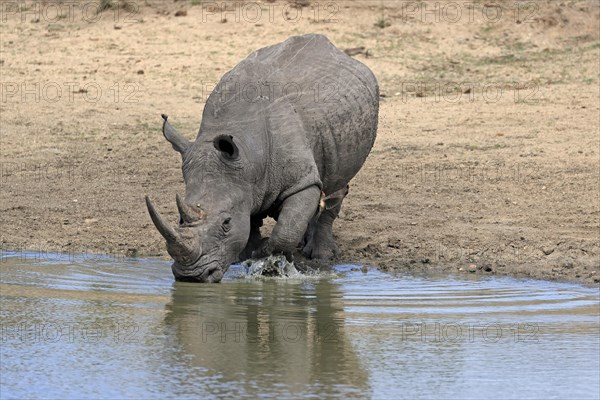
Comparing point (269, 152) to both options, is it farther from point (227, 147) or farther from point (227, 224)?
point (227, 224)

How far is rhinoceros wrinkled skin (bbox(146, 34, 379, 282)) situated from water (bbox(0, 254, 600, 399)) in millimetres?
372

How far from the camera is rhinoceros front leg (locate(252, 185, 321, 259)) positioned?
404 inches

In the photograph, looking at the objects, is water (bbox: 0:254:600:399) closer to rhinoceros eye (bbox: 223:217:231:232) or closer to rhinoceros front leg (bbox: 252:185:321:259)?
rhinoceros front leg (bbox: 252:185:321:259)

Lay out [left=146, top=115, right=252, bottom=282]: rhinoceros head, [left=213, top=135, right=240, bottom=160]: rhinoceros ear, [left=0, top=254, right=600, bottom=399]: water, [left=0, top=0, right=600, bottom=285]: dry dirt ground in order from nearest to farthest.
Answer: [left=0, top=254, right=600, bottom=399]: water < [left=146, top=115, right=252, bottom=282]: rhinoceros head < [left=213, top=135, right=240, bottom=160]: rhinoceros ear < [left=0, top=0, right=600, bottom=285]: dry dirt ground

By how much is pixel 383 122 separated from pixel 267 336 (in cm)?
741

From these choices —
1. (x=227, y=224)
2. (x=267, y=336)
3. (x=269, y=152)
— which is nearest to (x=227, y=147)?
(x=269, y=152)

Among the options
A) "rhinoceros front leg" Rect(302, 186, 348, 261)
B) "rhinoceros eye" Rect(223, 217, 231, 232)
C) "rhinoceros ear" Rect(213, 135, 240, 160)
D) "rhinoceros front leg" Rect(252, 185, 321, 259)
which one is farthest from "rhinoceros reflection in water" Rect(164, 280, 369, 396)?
"rhinoceros front leg" Rect(302, 186, 348, 261)

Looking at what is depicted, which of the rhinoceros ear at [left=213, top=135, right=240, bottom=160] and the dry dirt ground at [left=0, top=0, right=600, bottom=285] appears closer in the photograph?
the rhinoceros ear at [left=213, top=135, right=240, bottom=160]

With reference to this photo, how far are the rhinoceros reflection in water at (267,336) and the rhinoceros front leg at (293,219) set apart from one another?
0.30m

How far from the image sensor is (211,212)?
32.0 feet

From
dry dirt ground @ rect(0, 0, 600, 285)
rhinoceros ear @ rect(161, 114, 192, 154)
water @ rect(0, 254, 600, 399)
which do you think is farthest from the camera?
dry dirt ground @ rect(0, 0, 600, 285)

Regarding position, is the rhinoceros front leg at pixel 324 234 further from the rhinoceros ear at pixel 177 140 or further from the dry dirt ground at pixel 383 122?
the rhinoceros ear at pixel 177 140

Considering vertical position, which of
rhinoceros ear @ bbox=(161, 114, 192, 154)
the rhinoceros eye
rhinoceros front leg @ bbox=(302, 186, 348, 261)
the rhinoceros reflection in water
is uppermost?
rhinoceros ear @ bbox=(161, 114, 192, 154)

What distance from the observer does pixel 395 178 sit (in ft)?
45.2
